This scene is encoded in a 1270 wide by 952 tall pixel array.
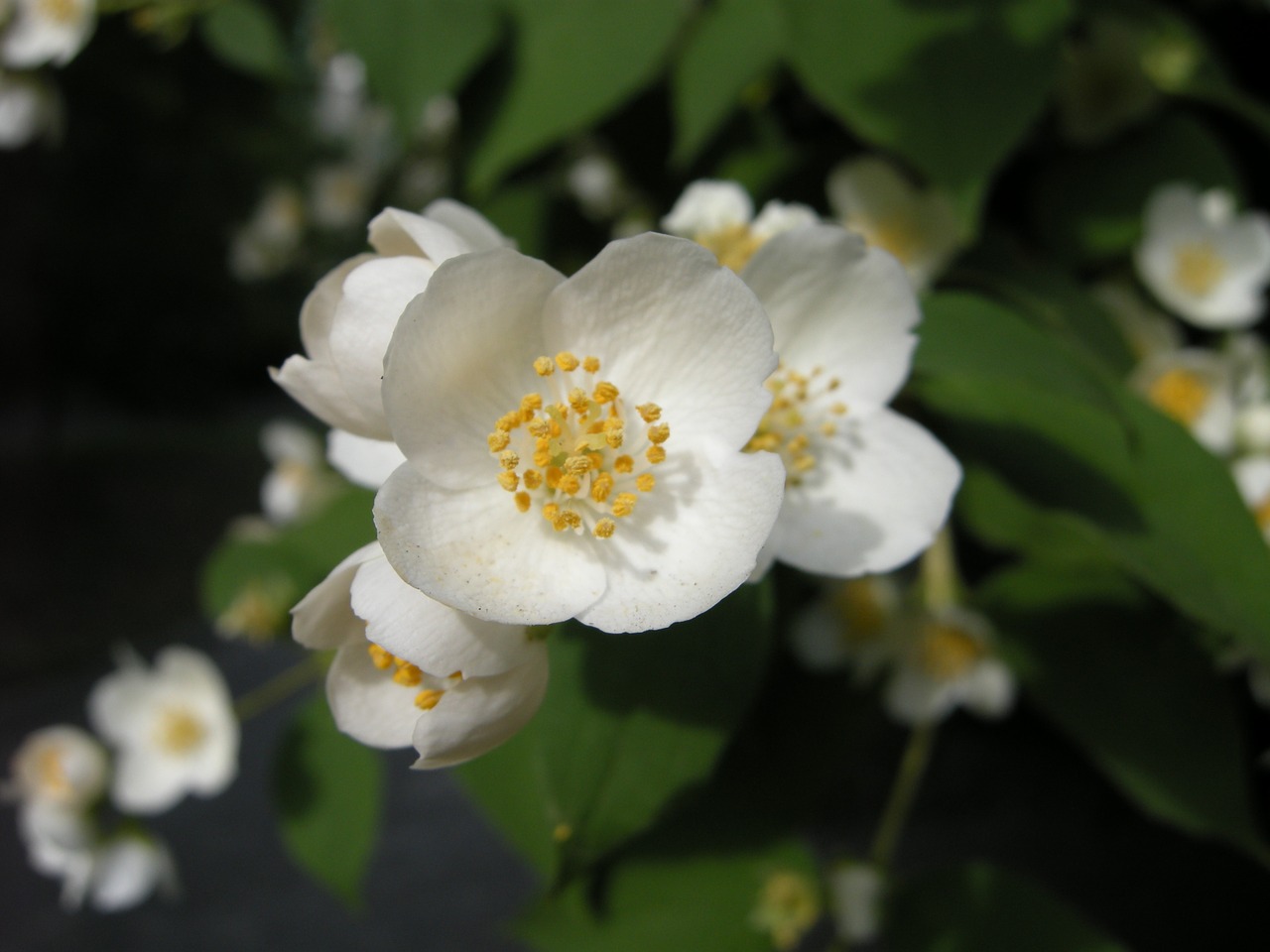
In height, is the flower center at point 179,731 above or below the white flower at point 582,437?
below

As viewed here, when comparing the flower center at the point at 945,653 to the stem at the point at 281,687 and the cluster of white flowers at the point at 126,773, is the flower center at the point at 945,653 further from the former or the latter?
the cluster of white flowers at the point at 126,773

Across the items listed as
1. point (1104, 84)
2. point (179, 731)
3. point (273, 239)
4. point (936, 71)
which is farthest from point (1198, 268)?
point (273, 239)

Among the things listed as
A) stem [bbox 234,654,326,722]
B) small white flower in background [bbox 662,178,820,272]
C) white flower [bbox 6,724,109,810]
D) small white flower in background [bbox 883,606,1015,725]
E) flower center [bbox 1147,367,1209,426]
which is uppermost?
small white flower in background [bbox 662,178,820,272]

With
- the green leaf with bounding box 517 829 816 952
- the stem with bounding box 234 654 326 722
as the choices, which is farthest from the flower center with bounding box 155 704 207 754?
the green leaf with bounding box 517 829 816 952

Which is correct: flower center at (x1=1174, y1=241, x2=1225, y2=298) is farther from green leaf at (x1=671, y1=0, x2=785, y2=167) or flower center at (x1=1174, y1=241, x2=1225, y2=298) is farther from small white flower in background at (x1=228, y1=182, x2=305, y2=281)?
small white flower in background at (x1=228, y1=182, x2=305, y2=281)

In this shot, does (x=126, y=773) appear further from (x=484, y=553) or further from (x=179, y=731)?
(x=484, y=553)

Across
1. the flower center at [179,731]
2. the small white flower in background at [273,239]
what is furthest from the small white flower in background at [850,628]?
the small white flower in background at [273,239]
